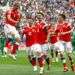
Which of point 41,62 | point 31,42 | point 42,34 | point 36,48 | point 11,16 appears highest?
point 11,16

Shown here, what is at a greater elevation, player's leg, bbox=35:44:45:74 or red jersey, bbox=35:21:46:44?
red jersey, bbox=35:21:46:44

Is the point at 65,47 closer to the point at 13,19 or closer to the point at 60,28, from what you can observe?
the point at 60,28

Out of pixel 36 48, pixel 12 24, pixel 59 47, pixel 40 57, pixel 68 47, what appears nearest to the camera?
pixel 40 57

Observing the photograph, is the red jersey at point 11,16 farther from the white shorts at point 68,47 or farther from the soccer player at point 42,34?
the white shorts at point 68,47

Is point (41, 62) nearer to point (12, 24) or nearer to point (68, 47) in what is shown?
point (68, 47)

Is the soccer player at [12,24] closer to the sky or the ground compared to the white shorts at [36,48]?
closer to the sky

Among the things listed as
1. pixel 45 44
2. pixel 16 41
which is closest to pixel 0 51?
pixel 16 41

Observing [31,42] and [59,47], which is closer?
[31,42]

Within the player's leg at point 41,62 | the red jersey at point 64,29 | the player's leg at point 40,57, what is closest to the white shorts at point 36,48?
the player's leg at point 40,57

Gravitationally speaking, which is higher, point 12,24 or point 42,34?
point 12,24

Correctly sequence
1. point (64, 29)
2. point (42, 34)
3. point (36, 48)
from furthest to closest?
point (64, 29), point (42, 34), point (36, 48)

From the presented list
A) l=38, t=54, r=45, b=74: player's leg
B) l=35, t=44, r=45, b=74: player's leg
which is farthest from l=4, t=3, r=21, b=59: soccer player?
l=38, t=54, r=45, b=74: player's leg

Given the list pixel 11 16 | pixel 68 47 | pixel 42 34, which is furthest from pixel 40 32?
pixel 11 16

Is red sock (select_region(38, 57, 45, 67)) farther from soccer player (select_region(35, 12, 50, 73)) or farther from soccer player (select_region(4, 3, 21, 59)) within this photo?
soccer player (select_region(4, 3, 21, 59))
